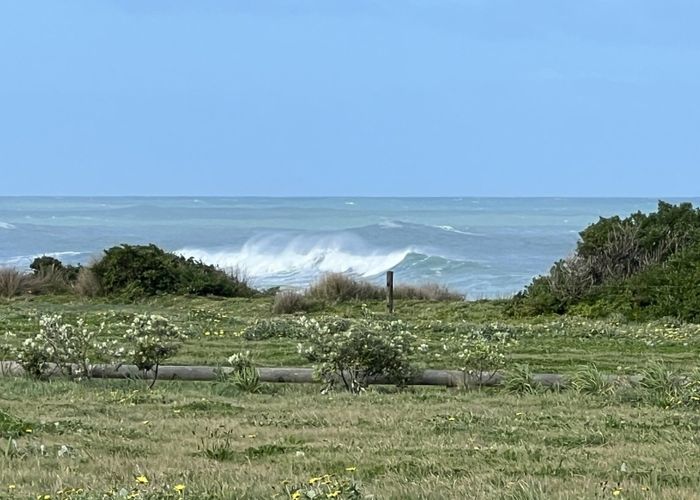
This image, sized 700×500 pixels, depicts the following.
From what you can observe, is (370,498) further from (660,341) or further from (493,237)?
(493,237)

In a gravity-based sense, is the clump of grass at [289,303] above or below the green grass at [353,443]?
below

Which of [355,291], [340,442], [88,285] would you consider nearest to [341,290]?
[355,291]

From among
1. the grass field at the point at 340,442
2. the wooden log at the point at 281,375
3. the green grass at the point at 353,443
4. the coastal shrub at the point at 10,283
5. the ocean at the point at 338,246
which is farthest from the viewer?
the ocean at the point at 338,246

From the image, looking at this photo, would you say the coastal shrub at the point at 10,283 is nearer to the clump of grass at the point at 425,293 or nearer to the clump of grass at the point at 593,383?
the clump of grass at the point at 425,293

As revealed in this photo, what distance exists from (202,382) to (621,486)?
6270mm

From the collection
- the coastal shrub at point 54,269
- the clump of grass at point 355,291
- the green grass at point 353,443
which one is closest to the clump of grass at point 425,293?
Result: the clump of grass at point 355,291

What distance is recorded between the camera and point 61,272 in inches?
1099

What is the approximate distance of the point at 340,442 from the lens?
645cm

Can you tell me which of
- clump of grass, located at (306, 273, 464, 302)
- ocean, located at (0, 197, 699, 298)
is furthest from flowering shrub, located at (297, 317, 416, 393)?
ocean, located at (0, 197, 699, 298)

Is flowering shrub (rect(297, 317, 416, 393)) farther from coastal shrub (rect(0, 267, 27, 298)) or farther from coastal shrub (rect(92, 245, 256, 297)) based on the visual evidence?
coastal shrub (rect(0, 267, 27, 298))

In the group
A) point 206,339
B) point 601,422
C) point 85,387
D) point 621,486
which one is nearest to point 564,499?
point 621,486

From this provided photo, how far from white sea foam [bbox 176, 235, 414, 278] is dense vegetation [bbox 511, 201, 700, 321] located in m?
24.9

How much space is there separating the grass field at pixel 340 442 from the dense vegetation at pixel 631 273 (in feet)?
27.6

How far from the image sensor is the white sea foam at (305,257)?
50469 mm
